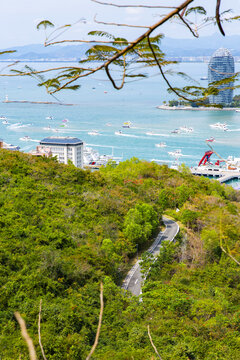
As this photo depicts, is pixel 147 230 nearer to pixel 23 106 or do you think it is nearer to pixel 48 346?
pixel 48 346

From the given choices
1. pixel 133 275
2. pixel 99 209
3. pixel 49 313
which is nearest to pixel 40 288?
pixel 49 313

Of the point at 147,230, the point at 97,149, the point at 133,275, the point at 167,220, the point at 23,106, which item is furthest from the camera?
the point at 23,106

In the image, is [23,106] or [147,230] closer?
[147,230]

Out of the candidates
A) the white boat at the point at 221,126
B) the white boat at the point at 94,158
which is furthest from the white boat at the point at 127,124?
the white boat at the point at 221,126

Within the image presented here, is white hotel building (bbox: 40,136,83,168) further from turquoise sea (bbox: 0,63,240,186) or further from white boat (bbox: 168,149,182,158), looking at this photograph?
white boat (bbox: 168,149,182,158)

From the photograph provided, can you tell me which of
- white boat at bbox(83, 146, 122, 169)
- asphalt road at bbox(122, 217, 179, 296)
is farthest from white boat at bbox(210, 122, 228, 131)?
asphalt road at bbox(122, 217, 179, 296)

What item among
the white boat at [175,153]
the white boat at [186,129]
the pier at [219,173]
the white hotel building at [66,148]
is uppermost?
the white boat at [186,129]

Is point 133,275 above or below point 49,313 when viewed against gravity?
below

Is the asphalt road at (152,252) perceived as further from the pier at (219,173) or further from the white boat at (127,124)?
the white boat at (127,124)
